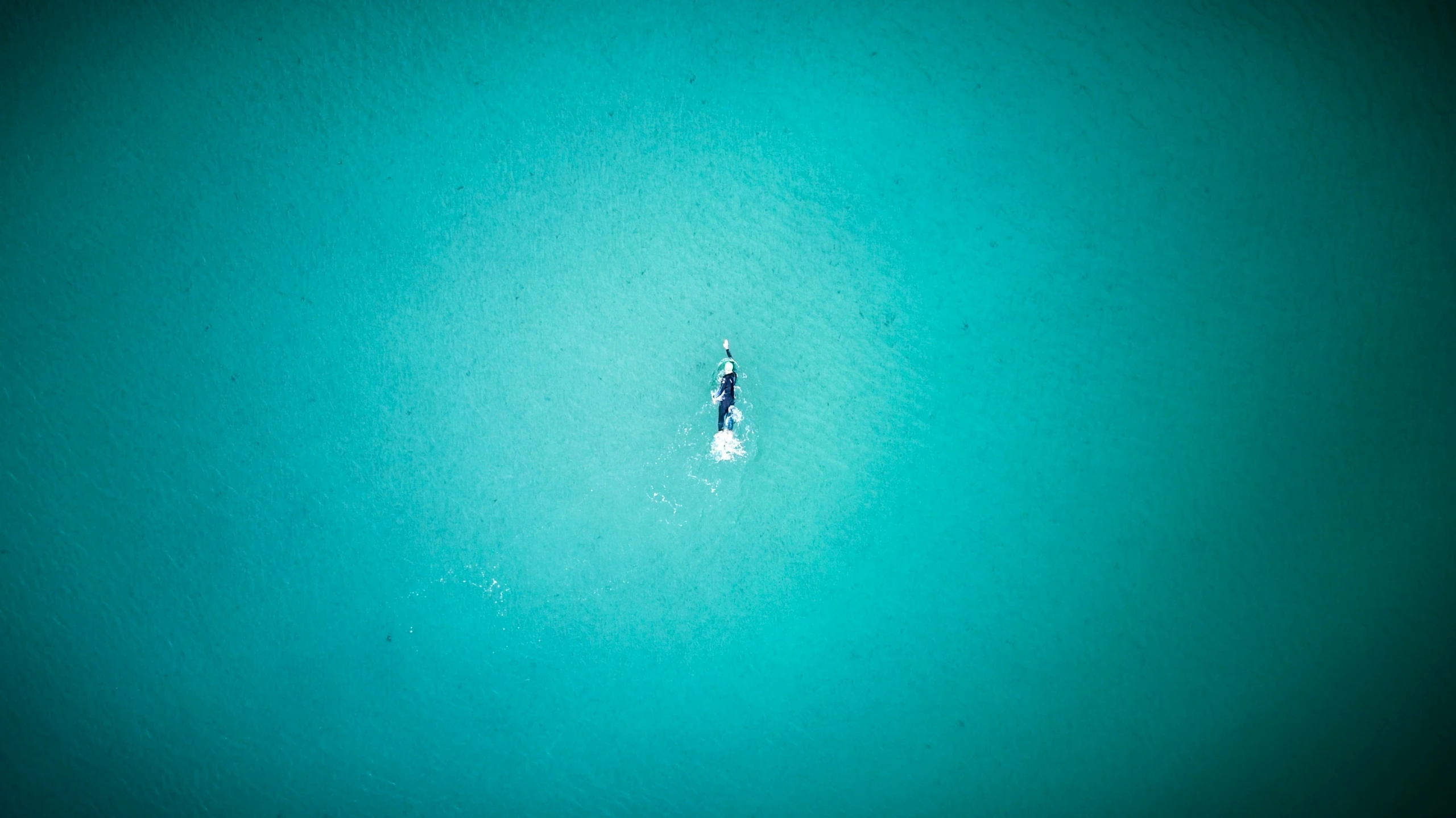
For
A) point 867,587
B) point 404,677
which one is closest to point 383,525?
point 404,677

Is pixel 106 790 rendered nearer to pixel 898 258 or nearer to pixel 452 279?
pixel 452 279

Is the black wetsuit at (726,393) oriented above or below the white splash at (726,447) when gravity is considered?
above

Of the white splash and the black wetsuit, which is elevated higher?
the black wetsuit
